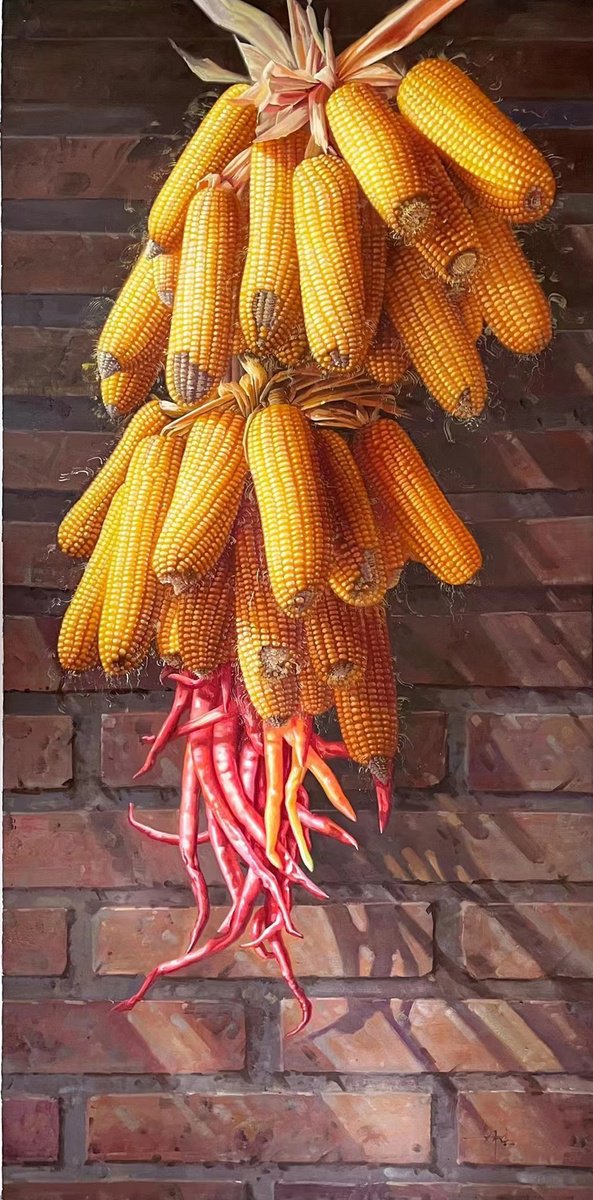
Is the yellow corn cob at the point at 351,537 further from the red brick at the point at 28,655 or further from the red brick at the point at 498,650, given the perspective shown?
the red brick at the point at 28,655

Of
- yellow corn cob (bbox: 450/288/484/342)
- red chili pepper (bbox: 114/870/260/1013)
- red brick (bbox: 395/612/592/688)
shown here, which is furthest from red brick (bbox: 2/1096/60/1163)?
yellow corn cob (bbox: 450/288/484/342)

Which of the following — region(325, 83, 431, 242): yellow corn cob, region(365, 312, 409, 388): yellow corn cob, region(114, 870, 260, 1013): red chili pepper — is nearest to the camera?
region(325, 83, 431, 242): yellow corn cob

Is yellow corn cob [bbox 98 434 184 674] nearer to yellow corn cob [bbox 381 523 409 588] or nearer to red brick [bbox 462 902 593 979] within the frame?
yellow corn cob [bbox 381 523 409 588]

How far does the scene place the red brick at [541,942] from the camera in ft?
3.84

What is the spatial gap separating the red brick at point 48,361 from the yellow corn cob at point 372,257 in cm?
37

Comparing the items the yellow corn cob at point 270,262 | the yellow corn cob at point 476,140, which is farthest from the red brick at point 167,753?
the yellow corn cob at point 476,140

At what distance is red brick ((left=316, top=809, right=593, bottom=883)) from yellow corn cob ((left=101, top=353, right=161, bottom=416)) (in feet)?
1.89

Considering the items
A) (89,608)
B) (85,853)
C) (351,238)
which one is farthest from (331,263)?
(85,853)

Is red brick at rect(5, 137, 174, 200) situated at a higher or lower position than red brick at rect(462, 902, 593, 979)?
higher

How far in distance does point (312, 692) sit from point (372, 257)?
475mm

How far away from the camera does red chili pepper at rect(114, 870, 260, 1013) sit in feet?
3.81

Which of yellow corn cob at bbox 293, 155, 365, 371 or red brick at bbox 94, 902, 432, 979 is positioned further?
red brick at bbox 94, 902, 432, 979

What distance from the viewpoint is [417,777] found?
3.85 feet

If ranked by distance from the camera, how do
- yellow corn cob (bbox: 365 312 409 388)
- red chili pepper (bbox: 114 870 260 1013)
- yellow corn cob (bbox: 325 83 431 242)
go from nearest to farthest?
yellow corn cob (bbox: 325 83 431 242) < yellow corn cob (bbox: 365 312 409 388) < red chili pepper (bbox: 114 870 260 1013)
